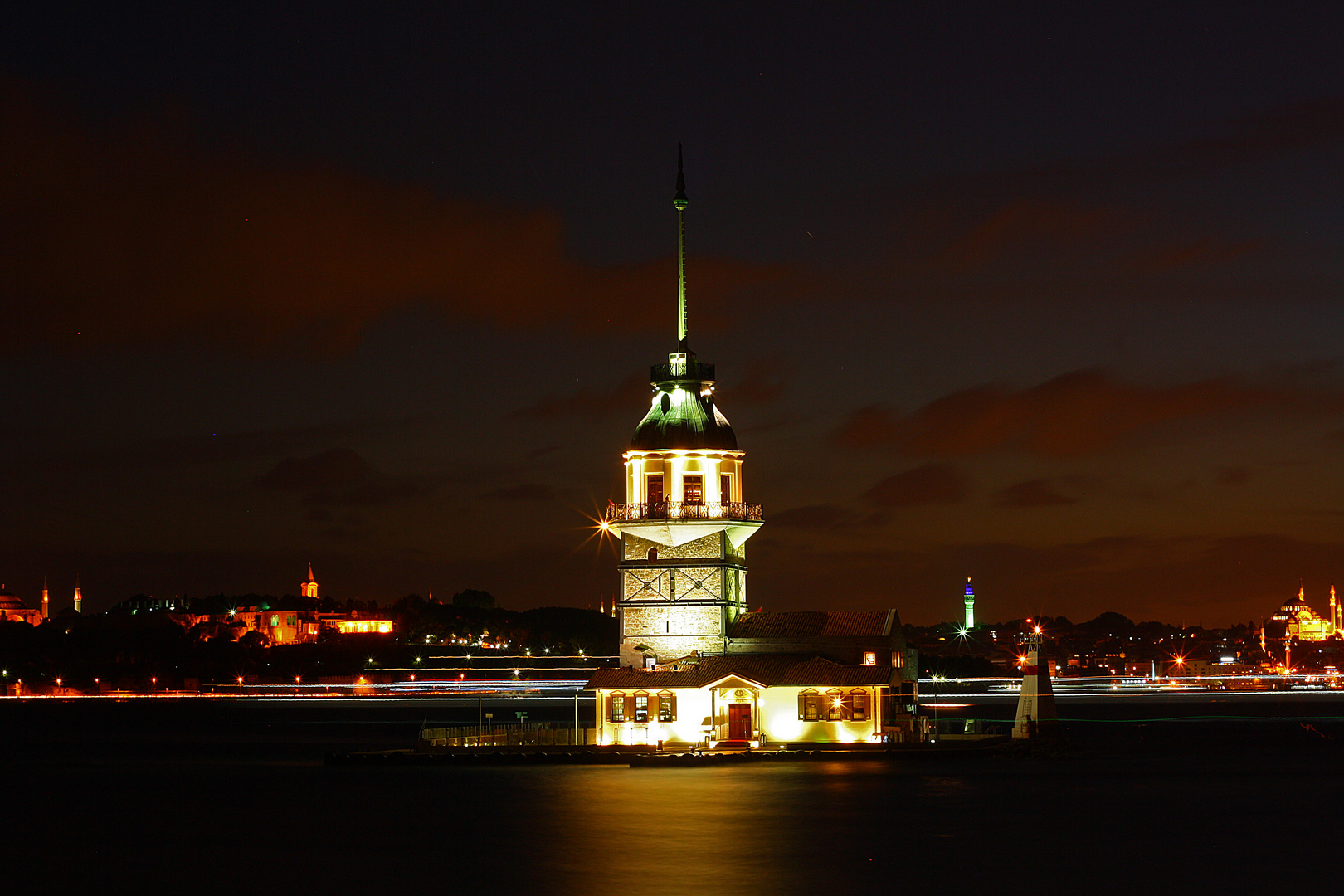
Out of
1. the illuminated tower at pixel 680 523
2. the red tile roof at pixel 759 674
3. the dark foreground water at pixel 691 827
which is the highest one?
the illuminated tower at pixel 680 523

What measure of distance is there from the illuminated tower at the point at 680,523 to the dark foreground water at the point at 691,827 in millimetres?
6127

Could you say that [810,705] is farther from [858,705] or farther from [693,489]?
[693,489]

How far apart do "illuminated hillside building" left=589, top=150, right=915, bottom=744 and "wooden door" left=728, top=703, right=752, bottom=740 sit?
43mm

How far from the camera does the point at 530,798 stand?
56.8m

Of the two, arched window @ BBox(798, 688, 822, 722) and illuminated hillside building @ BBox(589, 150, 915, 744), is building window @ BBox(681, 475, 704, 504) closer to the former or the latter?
illuminated hillside building @ BBox(589, 150, 915, 744)

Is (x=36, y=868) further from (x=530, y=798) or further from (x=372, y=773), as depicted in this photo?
(x=372, y=773)

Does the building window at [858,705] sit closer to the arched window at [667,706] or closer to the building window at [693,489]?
the arched window at [667,706]

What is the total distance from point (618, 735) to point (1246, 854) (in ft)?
86.7

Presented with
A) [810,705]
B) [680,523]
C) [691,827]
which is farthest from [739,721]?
[691,827]

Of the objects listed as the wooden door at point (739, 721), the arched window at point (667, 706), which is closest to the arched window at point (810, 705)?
the wooden door at point (739, 721)

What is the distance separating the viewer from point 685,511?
221 feet

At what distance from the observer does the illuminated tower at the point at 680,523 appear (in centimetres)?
6731

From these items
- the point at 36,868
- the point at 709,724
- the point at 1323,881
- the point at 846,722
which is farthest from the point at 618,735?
the point at 1323,881

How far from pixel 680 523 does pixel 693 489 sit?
67.9 inches
